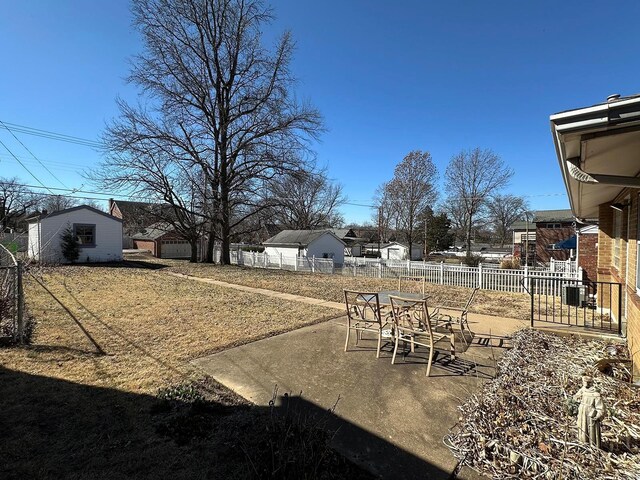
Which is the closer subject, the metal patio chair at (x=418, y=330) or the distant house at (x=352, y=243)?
the metal patio chair at (x=418, y=330)

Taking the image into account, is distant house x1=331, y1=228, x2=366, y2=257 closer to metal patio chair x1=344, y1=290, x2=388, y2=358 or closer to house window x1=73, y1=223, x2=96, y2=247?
house window x1=73, y1=223, x2=96, y2=247

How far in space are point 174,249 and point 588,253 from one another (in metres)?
35.8

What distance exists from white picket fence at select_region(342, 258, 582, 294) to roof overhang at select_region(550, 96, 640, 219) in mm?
8302

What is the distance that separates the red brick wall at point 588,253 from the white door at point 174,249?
3433 centimetres

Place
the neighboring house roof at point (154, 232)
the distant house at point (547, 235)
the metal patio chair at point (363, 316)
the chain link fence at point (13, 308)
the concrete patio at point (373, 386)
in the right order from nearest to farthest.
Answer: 1. the concrete patio at point (373, 386)
2. the metal patio chair at point (363, 316)
3. the chain link fence at point (13, 308)
4. the neighboring house roof at point (154, 232)
5. the distant house at point (547, 235)

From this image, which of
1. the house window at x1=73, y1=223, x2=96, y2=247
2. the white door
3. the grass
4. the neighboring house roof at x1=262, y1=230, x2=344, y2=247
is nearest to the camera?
the grass

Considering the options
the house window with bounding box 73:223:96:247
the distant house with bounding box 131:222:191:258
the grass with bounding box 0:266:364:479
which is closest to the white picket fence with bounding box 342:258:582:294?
the grass with bounding box 0:266:364:479

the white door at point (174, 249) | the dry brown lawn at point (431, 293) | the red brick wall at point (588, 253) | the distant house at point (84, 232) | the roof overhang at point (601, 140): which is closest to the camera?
the roof overhang at point (601, 140)

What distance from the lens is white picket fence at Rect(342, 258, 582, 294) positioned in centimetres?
1230

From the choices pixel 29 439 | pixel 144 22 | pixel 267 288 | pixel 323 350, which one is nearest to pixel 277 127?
pixel 144 22

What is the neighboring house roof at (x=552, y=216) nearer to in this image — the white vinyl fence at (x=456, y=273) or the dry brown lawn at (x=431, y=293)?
the white vinyl fence at (x=456, y=273)

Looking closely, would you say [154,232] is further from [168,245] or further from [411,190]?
[411,190]

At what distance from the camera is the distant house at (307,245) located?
2573cm

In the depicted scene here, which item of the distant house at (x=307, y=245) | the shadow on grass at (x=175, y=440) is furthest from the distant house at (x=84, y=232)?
the shadow on grass at (x=175, y=440)
